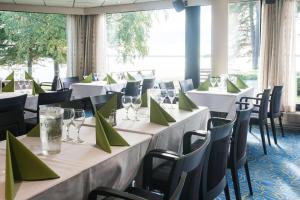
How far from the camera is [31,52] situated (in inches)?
332

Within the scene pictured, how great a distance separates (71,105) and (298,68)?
4.61 meters

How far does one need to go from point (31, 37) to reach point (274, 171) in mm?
7066

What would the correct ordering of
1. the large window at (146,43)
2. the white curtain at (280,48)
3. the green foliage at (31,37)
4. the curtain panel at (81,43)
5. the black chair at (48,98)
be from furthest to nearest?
1. the curtain panel at (81,43)
2. the green foliage at (31,37)
3. the large window at (146,43)
4. the white curtain at (280,48)
5. the black chair at (48,98)

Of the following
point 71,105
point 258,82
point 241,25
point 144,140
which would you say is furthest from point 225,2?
point 144,140

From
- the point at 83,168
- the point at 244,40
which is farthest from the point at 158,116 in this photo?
the point at 244,40

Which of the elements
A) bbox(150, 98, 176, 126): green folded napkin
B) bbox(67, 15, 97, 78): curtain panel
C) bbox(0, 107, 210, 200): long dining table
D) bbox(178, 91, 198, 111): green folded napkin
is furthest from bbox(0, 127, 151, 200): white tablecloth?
bbox(67, 15, 97, 78): curtain panel

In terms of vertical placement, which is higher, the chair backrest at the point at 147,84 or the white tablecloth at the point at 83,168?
the chair backrest at the point at 147,84

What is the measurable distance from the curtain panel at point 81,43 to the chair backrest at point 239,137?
6.11m

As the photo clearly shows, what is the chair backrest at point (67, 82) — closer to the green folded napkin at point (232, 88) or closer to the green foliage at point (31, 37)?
the green foliage at point (31, 37)

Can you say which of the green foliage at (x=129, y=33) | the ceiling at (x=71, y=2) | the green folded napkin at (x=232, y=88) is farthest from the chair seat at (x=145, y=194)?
the green foliage at (x=129, y=33)

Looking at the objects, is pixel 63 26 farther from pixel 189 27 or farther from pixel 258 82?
pixel 258 82

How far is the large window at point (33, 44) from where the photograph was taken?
26.5 ft

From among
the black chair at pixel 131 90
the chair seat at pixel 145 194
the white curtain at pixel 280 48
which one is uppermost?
the white curtain at pixel 280 48

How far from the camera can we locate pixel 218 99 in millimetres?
4590
